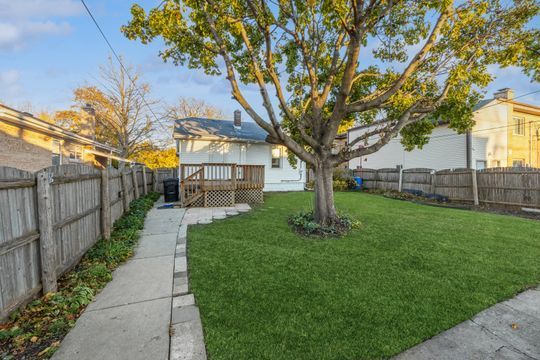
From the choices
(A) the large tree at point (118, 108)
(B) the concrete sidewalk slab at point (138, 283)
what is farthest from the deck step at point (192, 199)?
(A) the large tree at point (118, 108)

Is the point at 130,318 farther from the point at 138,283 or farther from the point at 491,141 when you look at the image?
the point at 491,141

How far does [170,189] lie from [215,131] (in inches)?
173

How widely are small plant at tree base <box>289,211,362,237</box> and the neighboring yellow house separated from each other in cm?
1773

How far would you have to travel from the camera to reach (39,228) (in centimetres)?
308

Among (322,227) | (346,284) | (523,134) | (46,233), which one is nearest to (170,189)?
(322,227)

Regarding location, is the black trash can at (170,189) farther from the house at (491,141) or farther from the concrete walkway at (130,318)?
the house at (491,141)

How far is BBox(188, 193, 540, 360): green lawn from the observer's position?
2412mm

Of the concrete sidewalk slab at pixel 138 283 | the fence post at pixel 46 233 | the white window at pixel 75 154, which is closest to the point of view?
the fence post at pixel 46 233

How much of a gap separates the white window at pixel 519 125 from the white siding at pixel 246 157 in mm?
15446

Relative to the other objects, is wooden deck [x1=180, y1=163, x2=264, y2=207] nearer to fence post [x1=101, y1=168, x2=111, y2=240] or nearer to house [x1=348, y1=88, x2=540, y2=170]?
fence post [x1=101, y1=168, x2=111, y2=240]

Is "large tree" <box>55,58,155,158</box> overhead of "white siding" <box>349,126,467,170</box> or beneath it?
overhead

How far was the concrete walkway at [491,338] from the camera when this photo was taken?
2.23 m

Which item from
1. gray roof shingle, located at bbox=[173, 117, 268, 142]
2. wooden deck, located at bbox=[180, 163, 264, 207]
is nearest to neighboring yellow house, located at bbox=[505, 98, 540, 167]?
gray roof shingle, located at bbox=[173, 117, 268, 142]

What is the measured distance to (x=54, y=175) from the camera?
357cm
